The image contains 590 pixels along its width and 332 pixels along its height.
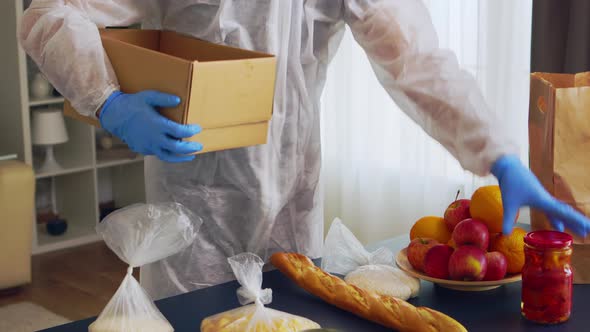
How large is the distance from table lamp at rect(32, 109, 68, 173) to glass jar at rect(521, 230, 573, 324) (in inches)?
121

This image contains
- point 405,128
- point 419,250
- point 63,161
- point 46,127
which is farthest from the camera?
point 63,161

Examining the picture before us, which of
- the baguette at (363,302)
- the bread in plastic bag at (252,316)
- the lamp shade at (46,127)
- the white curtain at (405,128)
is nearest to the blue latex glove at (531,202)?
the baguette at (363,302)

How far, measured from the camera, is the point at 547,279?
4.30 feet

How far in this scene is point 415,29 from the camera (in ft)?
5.31

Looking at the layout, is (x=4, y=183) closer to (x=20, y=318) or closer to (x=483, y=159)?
(x=20, y=318)

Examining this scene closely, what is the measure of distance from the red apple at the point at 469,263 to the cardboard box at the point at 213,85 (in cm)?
38

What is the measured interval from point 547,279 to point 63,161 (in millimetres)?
3266

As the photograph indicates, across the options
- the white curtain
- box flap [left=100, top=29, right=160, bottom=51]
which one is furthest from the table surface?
the white curtain

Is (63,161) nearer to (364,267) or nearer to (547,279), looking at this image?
(364,267)

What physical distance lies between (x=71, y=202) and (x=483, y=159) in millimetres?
3179

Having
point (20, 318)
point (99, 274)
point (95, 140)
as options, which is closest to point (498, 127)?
point (20, 318)

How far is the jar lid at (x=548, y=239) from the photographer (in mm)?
1301

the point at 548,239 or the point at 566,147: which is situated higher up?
the point at 566,147

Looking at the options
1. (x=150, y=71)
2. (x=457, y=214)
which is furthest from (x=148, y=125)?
(x=457, y=214)
